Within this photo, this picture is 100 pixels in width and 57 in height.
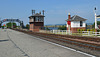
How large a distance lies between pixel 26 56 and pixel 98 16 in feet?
80.2

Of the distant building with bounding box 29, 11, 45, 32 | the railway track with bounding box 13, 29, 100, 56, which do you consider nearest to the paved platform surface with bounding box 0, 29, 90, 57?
the railway track with bounding box 13, 29, 100, 56

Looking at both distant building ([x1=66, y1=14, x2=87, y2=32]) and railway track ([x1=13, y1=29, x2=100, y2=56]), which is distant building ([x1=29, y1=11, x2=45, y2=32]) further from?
railway track ([x1=13, y1=29, x2=100, y2=56])

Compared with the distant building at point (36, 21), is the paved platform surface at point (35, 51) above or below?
below

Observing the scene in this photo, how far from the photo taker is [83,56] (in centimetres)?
754

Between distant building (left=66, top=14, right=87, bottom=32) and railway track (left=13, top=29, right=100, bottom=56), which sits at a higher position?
distant building (left=66, top=14, right=87, bottom=32)

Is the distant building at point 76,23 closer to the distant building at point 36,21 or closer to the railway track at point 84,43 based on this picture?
the railway track at point 84,43

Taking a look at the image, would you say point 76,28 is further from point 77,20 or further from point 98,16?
point 98,16

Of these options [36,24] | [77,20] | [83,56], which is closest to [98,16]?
[77,20]

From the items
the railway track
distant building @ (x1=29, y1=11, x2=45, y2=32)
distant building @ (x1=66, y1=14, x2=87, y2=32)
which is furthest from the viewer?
distant building @ (x1=29, y1=11, x2=45, y2=32)

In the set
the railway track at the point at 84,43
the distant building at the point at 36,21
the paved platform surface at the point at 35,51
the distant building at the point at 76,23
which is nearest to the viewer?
the paved platform surface at the point at 35,51

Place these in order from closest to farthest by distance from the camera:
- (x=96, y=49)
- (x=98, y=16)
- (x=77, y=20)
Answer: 1. (x=96, y=49)
2. (x=98, y=16)
3. (x=77, y=20)

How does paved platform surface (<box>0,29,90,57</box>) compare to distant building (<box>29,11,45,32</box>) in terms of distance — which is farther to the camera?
distant building (<box>29,11,45,32</box>)

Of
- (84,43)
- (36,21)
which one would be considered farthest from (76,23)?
(36,21)

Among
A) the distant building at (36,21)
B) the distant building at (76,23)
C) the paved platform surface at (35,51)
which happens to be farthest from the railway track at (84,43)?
the distant building at (36,21)
